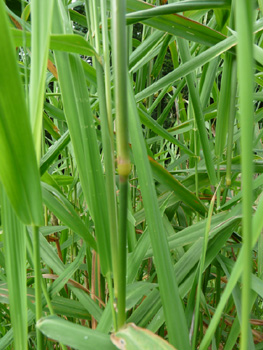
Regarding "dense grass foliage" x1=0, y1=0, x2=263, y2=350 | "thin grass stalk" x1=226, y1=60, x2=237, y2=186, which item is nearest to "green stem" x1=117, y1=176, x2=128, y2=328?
"dense grass foliage" x1=0, y1=0, x2=263, y2=350

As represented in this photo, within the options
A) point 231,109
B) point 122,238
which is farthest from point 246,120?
point 231,109

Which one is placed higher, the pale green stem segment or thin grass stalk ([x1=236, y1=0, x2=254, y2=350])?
the pale green stem segment

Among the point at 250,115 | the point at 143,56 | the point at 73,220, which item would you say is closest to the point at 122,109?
the point at 250,115

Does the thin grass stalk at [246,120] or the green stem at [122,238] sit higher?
the thin grass stalk at [246,120]

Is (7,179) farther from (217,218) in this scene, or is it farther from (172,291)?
(217,218)

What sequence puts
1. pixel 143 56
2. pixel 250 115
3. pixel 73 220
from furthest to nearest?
pixel 143 56 < pixel 73 220 < pixel 250 115

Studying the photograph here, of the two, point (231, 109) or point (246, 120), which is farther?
point (231, 109)

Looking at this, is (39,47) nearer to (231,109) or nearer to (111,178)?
(111,178)

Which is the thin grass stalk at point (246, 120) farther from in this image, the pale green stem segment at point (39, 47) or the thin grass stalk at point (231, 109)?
the thin grass stalk at point (231, 109)

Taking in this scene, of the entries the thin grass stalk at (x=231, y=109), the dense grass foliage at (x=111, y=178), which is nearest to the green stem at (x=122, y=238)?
the dense grass foliage at (x=111, y=178)

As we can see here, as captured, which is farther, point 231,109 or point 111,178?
point 231,109

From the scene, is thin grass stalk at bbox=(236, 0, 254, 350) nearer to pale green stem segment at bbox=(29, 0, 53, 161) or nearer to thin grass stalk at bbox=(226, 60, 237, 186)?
pale green stem segment at bbox=(29, 0, 53, 161)
